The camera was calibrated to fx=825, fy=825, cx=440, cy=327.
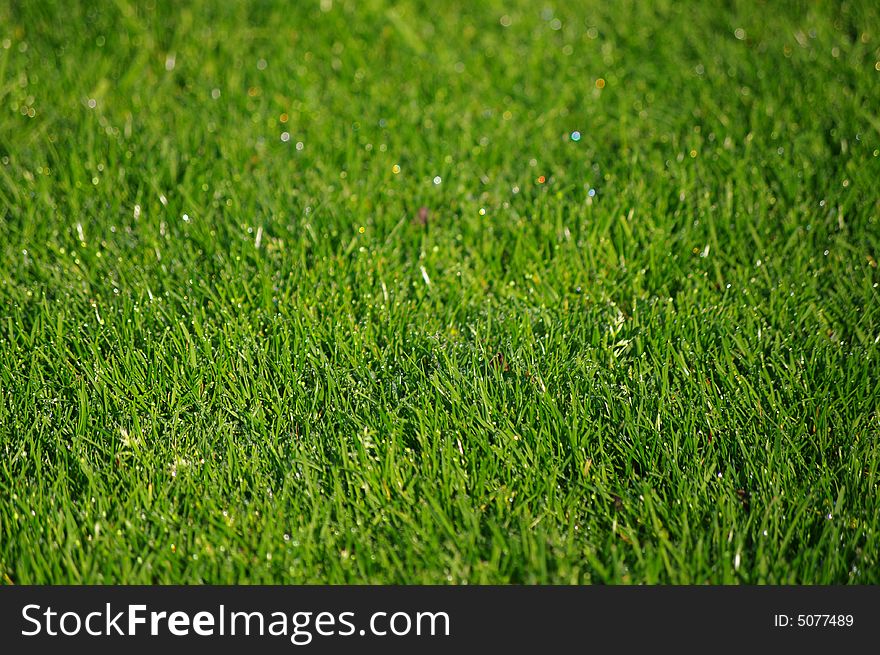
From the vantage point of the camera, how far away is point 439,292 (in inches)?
99.8

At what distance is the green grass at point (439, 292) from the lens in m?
1.91

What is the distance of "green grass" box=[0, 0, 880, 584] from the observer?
75.4 inches

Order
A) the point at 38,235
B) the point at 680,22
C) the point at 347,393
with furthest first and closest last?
the point at 680,22
the point at 38,235
the point at 347,393

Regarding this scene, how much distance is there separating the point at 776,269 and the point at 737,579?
3.73 ft

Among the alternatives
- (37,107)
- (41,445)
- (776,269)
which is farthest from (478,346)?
(37,107)

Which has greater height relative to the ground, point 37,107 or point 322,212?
point 37,107

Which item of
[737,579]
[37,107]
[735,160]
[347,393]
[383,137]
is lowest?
[737,579]

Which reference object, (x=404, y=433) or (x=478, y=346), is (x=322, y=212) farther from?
(x=404, y=433)

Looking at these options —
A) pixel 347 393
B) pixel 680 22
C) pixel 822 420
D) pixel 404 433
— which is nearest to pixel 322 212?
pixel 347 393

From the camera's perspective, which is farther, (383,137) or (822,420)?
(383,137)

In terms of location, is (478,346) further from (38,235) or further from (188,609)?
(38,235)

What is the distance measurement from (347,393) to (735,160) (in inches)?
66.1

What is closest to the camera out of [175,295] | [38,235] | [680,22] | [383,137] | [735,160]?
[175,295]

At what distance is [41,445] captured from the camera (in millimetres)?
2102
